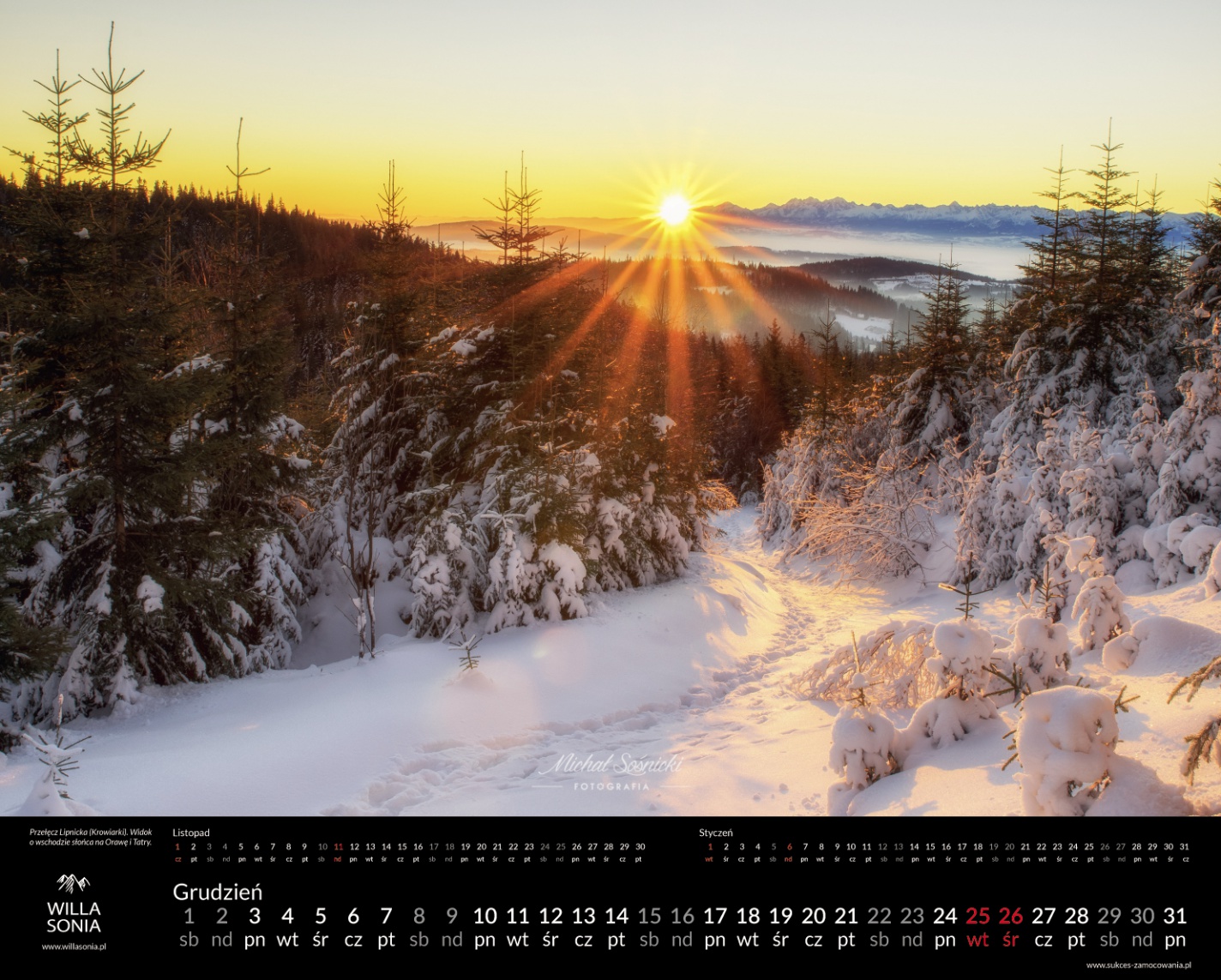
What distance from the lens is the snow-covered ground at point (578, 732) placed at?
14.1ft

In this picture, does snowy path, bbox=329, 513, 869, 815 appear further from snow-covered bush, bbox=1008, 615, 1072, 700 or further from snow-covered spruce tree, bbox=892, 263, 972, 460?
snow-covered spruce tree, bbox=892, 263, 972, 460

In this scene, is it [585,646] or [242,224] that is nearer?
[585,646]

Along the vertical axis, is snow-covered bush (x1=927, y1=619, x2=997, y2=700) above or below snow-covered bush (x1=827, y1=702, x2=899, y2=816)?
above

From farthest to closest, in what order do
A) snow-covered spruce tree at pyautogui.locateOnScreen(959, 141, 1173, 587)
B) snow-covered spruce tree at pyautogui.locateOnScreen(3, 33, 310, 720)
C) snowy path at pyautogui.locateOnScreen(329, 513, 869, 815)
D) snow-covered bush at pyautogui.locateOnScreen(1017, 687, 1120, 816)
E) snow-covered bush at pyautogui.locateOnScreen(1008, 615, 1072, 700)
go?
1. snow-covered spruce tree at pyautogui.locateOnScreen(959, 141, 1173, 587)
2. snow-covered spruce tree at pyautogui.locateOnScreen(3, 33, 310, 720)
3. snowy path at pyautogui.locateOnScreen(329, 513, 869, 815)
4. snow-covered bush at pyautogui.locateOnScreen(1008, 615, 1072, 700)
5. snow-covered bush at pyautogui.locateOnScreen(1017, 687, 1120, 816)

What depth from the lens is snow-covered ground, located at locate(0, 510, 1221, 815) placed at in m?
4.29

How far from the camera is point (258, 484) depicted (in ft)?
39.5

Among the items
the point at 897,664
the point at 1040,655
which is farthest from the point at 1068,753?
the point at 897,664

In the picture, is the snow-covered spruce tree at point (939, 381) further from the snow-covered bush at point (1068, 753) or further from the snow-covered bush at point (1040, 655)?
the snow-covered bush at point (1068, 753)

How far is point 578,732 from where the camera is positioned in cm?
804
